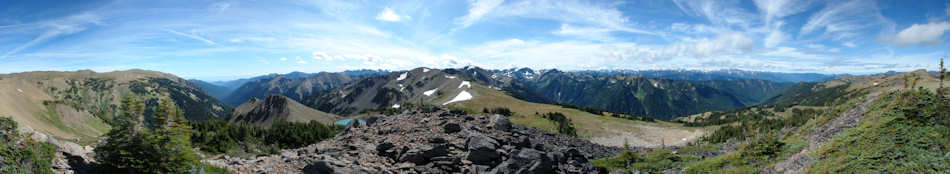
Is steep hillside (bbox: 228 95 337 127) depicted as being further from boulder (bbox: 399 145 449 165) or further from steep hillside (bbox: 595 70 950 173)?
steep hillside (bbox: 595 70 950 173)

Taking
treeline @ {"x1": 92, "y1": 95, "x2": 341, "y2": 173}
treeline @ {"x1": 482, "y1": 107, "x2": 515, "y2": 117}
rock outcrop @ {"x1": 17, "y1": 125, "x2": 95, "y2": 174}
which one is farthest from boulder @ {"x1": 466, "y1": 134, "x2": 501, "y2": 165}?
treeline @ {"x1": 482, "y1": 107, "x2": 515, "y2": 117}

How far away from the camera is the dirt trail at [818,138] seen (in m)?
19.3

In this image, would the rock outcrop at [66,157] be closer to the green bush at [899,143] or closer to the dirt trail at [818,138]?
the green bush at [899,143]

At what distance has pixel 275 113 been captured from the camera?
138375mm

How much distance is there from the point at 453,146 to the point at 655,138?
6347 cm

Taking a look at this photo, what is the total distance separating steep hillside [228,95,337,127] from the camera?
134 meters

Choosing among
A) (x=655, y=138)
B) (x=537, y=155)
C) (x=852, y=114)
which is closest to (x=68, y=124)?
(x=537, y=155)

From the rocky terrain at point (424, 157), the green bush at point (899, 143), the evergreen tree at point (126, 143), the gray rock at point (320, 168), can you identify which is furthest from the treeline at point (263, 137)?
the green bush at point (899, 143)

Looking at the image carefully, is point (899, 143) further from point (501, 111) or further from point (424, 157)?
point (501, 111)

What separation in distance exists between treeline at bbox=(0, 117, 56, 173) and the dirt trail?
33407mm

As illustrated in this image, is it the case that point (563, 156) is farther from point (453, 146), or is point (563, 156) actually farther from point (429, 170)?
point (429, 170)

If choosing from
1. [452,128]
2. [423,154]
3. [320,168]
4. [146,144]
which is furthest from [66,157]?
[452,128]

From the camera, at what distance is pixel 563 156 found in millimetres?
26500

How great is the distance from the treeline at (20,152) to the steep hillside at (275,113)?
12891cm
